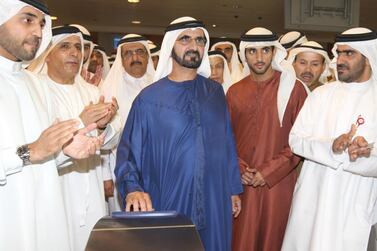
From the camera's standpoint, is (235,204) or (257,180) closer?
(235,204)

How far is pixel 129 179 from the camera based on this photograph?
249 centimetres

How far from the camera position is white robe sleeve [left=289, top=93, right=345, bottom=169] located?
281cm

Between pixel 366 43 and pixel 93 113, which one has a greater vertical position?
pixel 366 43

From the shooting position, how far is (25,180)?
2.04 metres

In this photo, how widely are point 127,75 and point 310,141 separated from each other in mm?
2350

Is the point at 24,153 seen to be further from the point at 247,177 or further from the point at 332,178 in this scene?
the point at 332,178

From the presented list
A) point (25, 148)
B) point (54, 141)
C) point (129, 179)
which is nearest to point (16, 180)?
point (25, 148)

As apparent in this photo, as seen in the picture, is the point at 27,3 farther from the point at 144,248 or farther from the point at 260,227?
the point at 260,227

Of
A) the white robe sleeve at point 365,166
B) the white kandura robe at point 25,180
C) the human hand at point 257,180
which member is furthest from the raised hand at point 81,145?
the white robe sleeve at point 365,166

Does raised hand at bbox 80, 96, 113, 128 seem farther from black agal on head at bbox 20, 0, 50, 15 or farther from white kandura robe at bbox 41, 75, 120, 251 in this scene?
black agal on head at bbox 20, 0, 50, 15

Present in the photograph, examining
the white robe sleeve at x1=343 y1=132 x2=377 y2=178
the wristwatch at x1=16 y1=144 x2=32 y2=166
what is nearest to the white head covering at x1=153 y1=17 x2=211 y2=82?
the white robe sleeve at x1=343 y1=132 x2=377 y2=178

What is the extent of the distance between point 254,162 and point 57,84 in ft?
4.79

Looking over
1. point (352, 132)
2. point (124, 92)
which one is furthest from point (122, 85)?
point (352, 132)

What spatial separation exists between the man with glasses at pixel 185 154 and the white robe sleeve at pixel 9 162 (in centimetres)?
72
